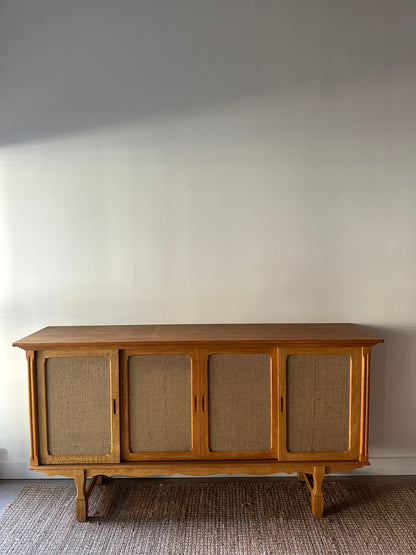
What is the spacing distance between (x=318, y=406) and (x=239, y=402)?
1.18ft

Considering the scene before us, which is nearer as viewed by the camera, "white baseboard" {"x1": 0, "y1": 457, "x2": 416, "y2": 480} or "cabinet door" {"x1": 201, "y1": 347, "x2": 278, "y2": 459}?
"cabinet door" {"x1": 201, "y1": 347, "x2": 278, "y2": 459}

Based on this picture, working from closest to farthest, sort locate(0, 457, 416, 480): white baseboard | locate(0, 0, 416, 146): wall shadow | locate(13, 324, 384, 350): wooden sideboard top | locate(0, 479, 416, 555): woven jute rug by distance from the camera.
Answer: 1. locate(0, 479, 416, 555): woven jute rug
2. locate(13, 324, 384, 350): wooden sideboard top
3. locate(0, 0, 416, 146): wall shadow
4. locate(0, 457, 416, 480): white baseboard

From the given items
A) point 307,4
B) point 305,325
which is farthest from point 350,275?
point 307,4

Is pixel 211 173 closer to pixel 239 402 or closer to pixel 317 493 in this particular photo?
pixel 239 402

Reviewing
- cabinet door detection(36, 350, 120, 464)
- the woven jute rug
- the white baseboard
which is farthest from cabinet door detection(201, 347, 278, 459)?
the white baseboard

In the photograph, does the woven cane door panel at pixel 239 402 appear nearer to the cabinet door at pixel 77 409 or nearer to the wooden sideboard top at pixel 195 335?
the wooden sideboard top at pixel 195 335

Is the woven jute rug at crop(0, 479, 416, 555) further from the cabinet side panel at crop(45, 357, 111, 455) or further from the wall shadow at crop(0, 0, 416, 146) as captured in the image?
the wall shadow at crop(0, 0, 416, 146)

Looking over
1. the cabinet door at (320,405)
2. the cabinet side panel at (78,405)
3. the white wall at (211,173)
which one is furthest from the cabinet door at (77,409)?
the cabinet door at (320,405)

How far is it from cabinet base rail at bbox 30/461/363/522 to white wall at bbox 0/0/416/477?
0.50m

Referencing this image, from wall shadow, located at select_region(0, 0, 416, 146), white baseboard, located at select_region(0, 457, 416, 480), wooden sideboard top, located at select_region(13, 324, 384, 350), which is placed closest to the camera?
wooden sideboard top, located at select_region(13, 324, 384, 350)

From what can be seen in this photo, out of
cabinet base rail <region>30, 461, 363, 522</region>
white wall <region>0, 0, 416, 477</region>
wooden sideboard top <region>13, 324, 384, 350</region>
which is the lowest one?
cabinet base rail <region>30, 461, 363, 522</region>

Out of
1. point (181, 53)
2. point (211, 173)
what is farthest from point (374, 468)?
point (181, 53)

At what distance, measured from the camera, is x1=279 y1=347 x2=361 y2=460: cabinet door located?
2.01 meters

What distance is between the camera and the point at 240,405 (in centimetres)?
203
